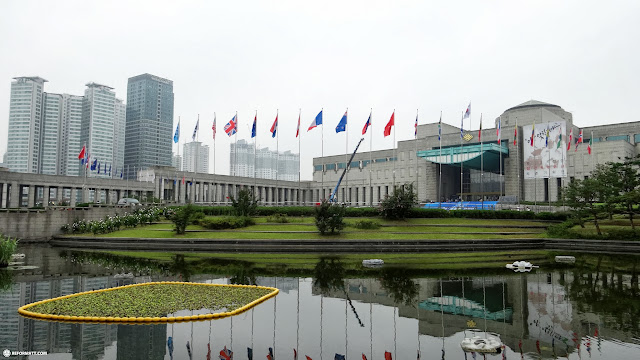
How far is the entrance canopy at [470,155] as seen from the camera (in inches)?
2467

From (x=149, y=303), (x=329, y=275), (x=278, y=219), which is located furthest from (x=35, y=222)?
(x=149, y=303)

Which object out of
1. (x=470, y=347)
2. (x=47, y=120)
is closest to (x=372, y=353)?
(x=470, y=347)

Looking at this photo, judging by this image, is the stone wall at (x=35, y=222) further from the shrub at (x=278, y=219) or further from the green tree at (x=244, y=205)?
the shrub at (x=278, y=219)

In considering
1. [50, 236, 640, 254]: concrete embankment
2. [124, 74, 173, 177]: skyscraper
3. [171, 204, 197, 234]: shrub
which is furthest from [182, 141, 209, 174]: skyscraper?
[50, 236, 640, 254]: concrete embankment

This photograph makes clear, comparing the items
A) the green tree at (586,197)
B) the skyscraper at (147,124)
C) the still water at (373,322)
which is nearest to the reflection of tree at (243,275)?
the still water at (373,322)

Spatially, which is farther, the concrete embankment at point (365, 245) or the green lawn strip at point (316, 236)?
the green lawn strip at point (316, 236)

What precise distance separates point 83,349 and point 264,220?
31299 mm

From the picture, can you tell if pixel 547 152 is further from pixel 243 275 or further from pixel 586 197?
pixel 243 275

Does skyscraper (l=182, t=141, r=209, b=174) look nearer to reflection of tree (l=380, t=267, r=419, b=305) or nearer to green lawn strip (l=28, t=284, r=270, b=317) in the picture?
reflection of tree (l=380, t=267, r=419, b=305)

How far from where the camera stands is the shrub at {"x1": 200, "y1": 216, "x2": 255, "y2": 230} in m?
37.4

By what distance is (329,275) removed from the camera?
1914 centimetres

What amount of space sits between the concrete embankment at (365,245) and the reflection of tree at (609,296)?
38.2 ft

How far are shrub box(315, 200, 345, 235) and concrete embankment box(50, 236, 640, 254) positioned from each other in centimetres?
197

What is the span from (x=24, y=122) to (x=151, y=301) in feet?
401
